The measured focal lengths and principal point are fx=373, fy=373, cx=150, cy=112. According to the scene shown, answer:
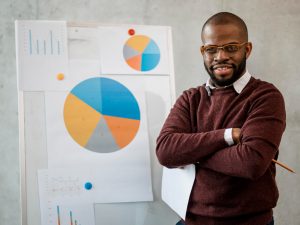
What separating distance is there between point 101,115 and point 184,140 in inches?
20.5

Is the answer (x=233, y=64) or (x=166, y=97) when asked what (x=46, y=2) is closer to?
(x=166, y=97)

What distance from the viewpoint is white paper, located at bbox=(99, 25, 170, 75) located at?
1812 mm

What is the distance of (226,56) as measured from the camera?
57.5 inches

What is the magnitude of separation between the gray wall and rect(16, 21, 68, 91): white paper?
41 cm

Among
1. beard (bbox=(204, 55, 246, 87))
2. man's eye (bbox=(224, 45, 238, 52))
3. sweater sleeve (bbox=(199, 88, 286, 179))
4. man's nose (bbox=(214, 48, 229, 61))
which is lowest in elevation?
sweater sleeve (bbox=(199, 88, 286, 179))

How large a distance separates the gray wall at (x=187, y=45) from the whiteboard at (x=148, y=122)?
37 centimetres

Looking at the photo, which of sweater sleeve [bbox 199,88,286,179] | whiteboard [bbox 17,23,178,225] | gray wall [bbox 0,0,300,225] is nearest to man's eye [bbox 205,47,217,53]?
sweater sleeve [bbox 199,88,286,179]

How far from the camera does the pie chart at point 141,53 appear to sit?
1842mm

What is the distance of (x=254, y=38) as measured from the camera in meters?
2.33

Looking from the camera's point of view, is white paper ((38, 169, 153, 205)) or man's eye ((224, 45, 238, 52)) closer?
man's eye ((224, 45, 238, 52))

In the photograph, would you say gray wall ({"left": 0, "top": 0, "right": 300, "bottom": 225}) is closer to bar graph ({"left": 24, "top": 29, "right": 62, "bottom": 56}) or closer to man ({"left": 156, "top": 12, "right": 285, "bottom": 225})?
bar graph ({"left": 24, "top": 29, "right": 62, "bottom": 56})

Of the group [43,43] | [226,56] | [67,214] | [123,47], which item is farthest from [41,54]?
[226,56]

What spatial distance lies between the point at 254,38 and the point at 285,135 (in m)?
0.64

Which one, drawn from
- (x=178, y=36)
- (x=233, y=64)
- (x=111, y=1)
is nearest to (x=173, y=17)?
(x=178, y=36)
